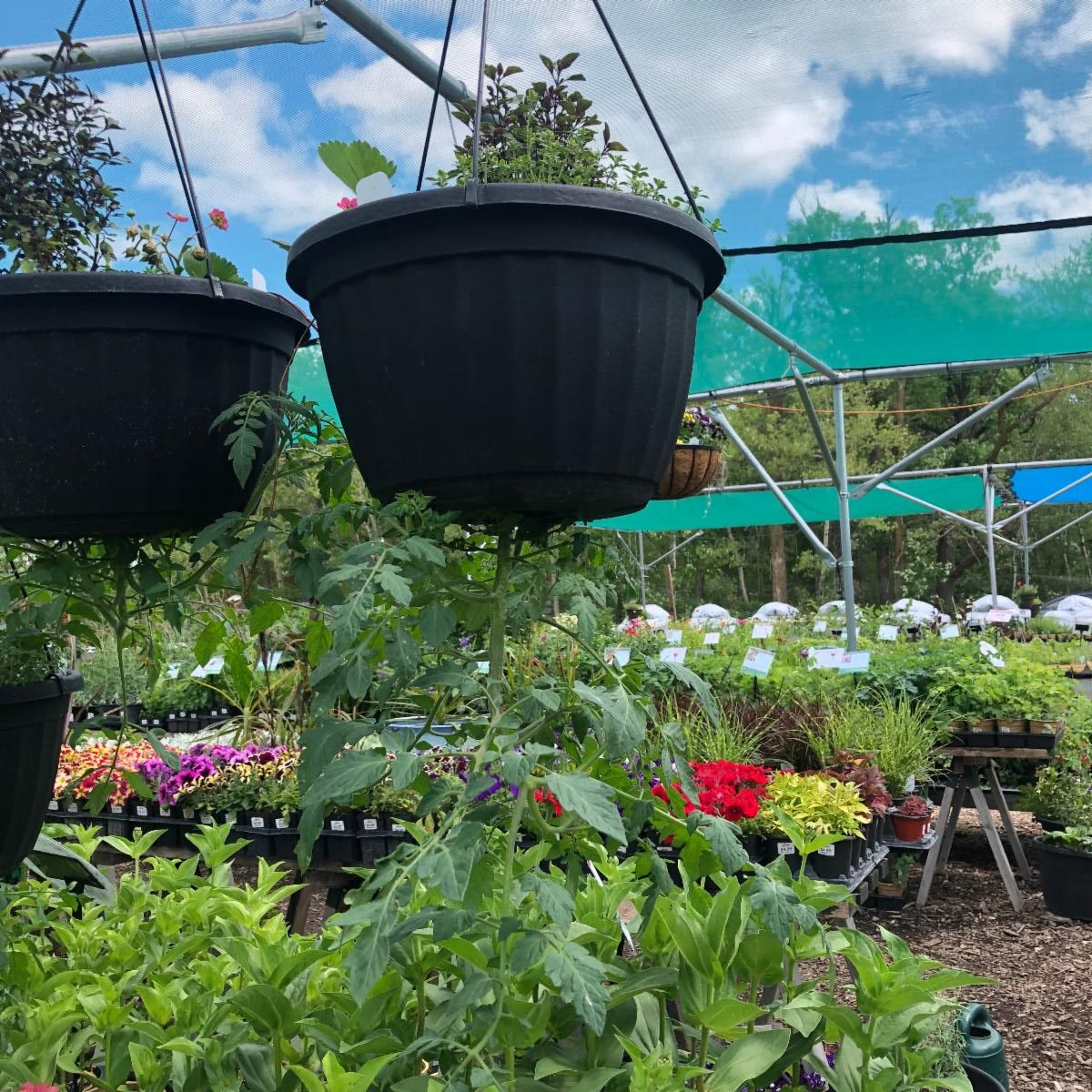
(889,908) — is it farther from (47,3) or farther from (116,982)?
(47,3)

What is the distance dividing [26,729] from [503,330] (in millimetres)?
852

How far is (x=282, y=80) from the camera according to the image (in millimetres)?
3170

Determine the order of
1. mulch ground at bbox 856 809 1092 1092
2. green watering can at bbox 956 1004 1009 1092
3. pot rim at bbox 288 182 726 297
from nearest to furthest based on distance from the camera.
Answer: pot rim at bbox 288 182 726 297
green watering can at bbox 956 1004 1009 1092
mulch ground at bbox 856 809 1092 1092

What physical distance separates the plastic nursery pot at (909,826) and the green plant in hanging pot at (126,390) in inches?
128

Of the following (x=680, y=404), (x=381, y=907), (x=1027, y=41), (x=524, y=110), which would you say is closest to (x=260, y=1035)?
(x=381, y=907)

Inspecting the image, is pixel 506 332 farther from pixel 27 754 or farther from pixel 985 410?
pixel 985 410

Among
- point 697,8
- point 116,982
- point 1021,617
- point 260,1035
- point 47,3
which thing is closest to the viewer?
point 260,1035

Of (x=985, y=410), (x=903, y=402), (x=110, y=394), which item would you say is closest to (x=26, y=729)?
(x=110, y=394)

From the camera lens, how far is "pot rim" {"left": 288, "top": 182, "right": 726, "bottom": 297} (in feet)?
2.62

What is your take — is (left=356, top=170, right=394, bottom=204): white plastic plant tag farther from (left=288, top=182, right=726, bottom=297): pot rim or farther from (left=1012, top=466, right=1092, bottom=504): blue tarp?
(left=1012, top=466, right=1092, bottom=504): blue tarp

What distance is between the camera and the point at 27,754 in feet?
4.02

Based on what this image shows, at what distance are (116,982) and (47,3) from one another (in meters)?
2.55

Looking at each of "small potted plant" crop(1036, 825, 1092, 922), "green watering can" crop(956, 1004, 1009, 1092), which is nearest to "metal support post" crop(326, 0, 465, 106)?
"green watering can" crop(956, 1004, 1009, 1092)

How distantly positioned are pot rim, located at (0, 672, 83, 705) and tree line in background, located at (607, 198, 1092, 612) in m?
0.76
